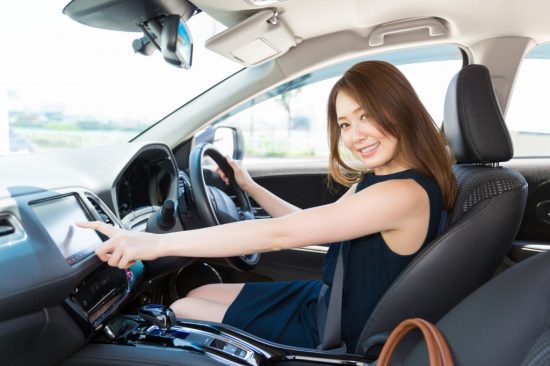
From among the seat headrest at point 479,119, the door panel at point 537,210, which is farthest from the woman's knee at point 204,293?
the door panel at point 537,210

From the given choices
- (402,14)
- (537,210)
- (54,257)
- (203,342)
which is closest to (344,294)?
(203,342)

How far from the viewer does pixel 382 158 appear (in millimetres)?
1322

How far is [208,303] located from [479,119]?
99 cm

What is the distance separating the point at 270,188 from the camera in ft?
9.02

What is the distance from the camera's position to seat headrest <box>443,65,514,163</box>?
142 cm

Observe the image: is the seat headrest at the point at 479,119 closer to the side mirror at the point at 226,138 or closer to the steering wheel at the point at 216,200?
the steering wheel at the point at 216,200

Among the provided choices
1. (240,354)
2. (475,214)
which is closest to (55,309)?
(240,354)

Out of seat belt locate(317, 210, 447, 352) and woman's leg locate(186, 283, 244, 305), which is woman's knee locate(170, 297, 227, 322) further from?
seat belt locate(317, 210, 447, 352)

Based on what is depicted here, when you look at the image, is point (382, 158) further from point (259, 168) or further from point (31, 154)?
point (259, 168)

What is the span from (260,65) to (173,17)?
65cm

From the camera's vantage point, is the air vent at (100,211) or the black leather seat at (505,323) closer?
the black leather seat at (505,323)

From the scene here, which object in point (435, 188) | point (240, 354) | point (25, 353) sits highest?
point (435, 188)

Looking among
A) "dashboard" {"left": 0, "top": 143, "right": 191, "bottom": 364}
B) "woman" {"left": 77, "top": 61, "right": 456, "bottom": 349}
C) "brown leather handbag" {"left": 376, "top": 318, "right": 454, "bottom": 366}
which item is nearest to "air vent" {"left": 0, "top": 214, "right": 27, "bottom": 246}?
"dashboard" {"left": 0, "top": 143, "right": 191, "bottom": 364}

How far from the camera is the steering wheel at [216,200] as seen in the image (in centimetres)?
169
